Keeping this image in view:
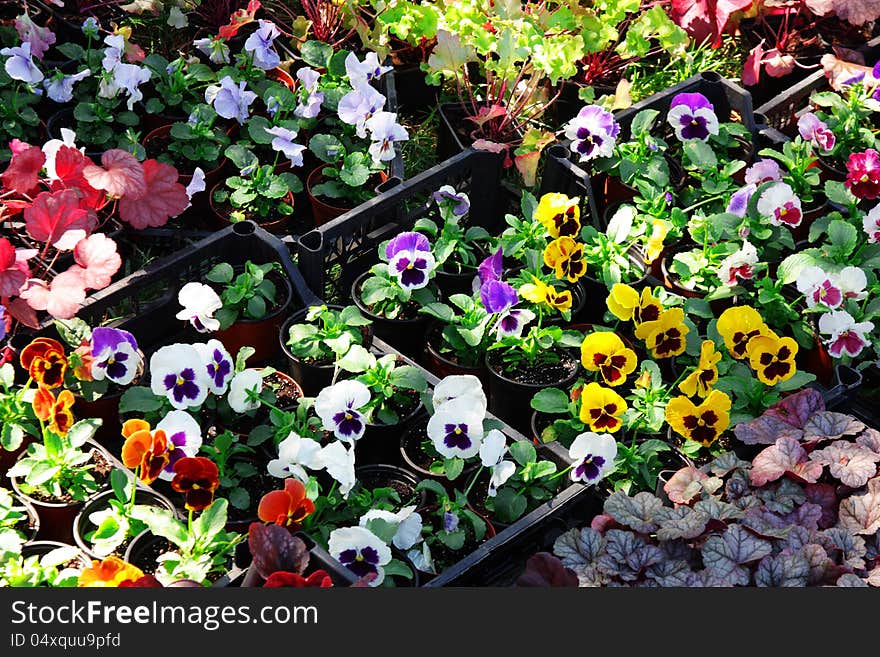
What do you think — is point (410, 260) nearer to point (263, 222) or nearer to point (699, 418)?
point (263, 222)

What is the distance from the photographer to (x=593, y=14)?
3.67 meters

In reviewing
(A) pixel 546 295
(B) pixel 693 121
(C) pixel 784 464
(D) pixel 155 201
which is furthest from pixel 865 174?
(D) pixel 155 201

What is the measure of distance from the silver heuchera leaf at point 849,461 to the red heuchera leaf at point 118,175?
167cm

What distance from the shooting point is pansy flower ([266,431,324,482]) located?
7.82ft

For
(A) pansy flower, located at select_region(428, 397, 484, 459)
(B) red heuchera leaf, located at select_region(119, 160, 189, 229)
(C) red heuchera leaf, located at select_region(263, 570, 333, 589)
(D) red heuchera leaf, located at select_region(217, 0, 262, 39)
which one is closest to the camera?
(C) red heuchera leaf, located at select_region(263, 570, 333, 589)

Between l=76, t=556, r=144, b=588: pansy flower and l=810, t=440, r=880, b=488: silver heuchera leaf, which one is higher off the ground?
l=76, t=556, r=144, b=588: pansy flower

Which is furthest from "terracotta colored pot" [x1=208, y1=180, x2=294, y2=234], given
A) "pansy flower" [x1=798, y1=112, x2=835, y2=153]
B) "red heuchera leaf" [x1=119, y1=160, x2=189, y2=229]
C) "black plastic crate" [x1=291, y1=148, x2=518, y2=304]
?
"pansy flower" [x1=798, y1=112, x2=835, y2=153]

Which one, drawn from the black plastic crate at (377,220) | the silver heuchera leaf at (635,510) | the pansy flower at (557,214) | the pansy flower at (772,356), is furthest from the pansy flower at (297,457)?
the pansy flower at (772,356)

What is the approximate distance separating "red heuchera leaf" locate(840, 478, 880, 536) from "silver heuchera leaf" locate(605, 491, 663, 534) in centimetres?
36

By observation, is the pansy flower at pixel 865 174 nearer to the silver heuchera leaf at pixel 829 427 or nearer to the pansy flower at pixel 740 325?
the pansy flower at pixel 740 325

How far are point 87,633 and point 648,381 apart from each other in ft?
4.53

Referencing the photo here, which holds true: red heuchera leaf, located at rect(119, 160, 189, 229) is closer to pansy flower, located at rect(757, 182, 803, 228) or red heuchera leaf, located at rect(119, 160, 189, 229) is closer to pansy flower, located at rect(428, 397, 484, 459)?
pansy flower, located at rect(428, 397, 484, 459)

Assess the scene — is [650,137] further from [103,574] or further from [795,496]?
[103,574]

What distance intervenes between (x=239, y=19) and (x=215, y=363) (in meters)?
1.51
